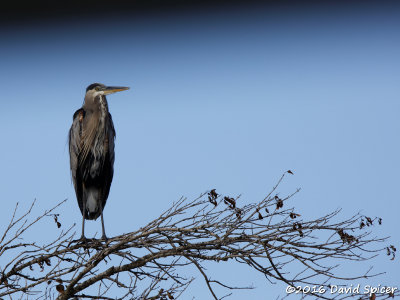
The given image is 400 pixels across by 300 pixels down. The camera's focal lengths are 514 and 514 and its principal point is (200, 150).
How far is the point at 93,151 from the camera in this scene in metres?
4.54

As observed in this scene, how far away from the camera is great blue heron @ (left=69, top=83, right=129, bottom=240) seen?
14.9 ft

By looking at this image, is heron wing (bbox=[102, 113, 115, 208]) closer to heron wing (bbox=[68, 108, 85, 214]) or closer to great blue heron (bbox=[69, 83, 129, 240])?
great blue heron (bbox=[69, 83, 129, 240])

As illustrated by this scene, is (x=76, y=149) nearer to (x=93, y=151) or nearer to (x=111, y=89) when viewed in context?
(x=93, y=151)

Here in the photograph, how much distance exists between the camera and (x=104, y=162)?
4.57 meters

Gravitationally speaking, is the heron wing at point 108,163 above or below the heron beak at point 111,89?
below

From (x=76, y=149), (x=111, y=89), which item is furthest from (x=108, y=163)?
(x=111, y=89)

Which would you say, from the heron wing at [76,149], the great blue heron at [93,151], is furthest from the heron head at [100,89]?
the heron wing at [76,149]

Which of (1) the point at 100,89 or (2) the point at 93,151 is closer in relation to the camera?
(2) the point at 93,151

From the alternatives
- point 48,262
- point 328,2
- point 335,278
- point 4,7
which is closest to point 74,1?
point 4,7

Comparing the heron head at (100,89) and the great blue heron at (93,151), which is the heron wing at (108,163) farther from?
the heron head at (100,89)

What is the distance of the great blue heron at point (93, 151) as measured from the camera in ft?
14.9

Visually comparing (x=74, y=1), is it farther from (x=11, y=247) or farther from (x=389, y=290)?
(x=11, y=247)

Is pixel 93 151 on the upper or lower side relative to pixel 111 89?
lower

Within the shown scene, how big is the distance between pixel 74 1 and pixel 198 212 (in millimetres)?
1977
